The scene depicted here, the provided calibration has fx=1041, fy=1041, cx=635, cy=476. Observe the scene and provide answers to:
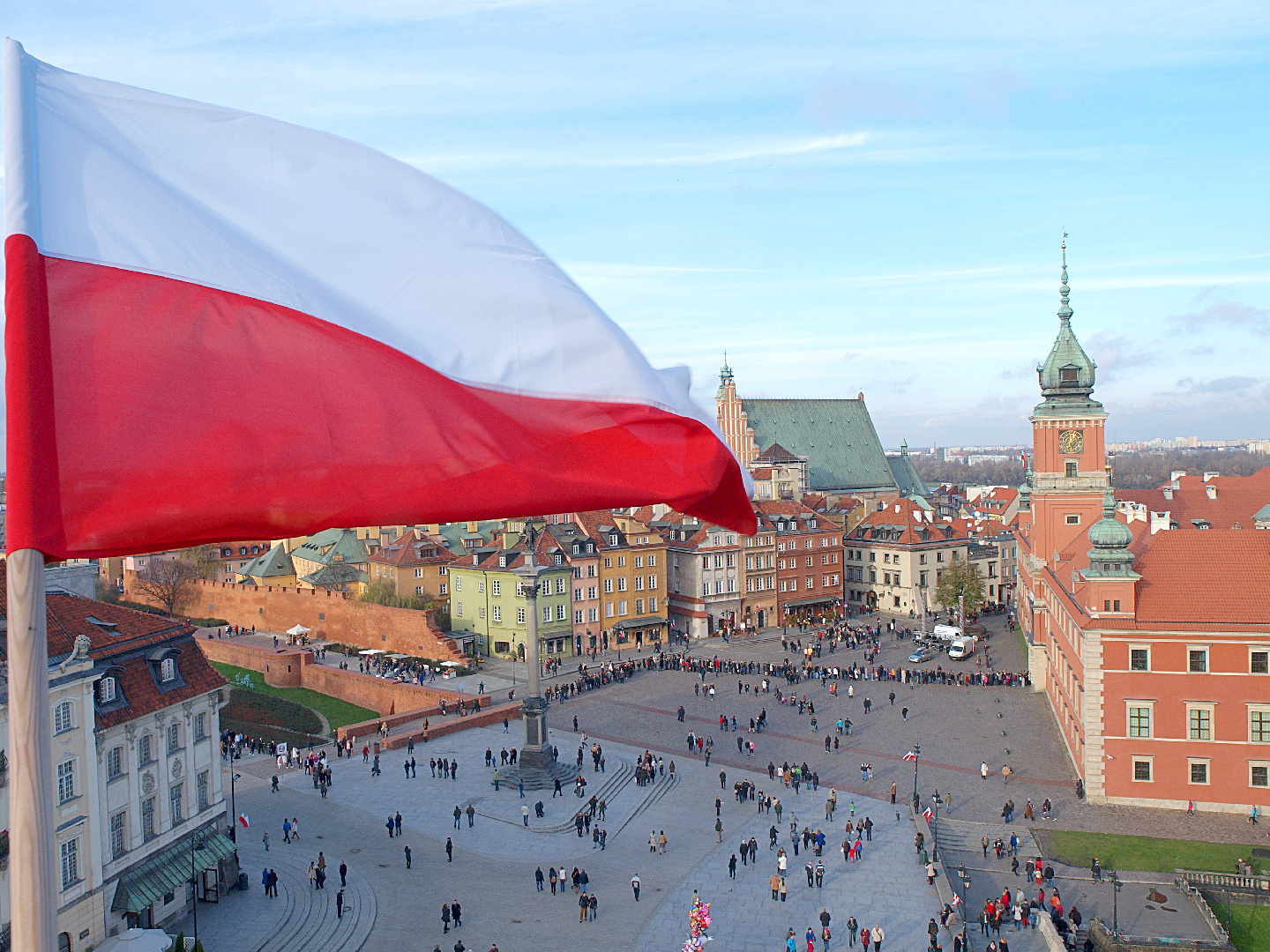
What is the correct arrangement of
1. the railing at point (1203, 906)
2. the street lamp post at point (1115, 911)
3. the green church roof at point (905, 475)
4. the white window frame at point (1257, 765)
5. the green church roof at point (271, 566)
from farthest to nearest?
the green church roof at point (905, 475) → the green church roof at point (271, 566) → the white window frame at point (1257, 765) → the railing at point (1203, 906) → the street lamp post at point (1115, 911)

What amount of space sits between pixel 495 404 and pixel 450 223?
46.2 inches

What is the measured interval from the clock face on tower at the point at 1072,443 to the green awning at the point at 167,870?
49302mm

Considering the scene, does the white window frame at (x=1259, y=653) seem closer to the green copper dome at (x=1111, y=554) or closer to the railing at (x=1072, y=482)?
the green copper dome at (x=1111, y=554)

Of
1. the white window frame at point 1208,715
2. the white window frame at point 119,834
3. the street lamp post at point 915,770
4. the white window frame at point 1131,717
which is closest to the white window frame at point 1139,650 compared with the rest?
the white window frame at point 1131,717

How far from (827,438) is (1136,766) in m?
67.1

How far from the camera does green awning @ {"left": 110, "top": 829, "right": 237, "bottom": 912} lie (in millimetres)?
25672

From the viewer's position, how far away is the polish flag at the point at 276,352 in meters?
5.39

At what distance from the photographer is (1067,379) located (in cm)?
6147

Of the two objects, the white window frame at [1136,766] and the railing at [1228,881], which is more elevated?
the white window frame at [1136,766]

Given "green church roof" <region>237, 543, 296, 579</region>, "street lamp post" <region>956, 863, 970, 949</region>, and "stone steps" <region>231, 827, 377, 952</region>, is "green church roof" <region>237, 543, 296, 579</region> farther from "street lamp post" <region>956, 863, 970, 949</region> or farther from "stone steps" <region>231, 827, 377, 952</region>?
"street lamp post" <region>956, 863, 970, 949</region>

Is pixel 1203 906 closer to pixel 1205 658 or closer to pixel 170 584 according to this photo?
pixel 1205 658

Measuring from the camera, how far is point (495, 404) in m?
6.46

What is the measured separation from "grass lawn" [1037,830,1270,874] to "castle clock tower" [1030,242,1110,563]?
93.6ft

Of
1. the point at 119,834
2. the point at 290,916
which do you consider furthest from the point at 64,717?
the point at 290,916
